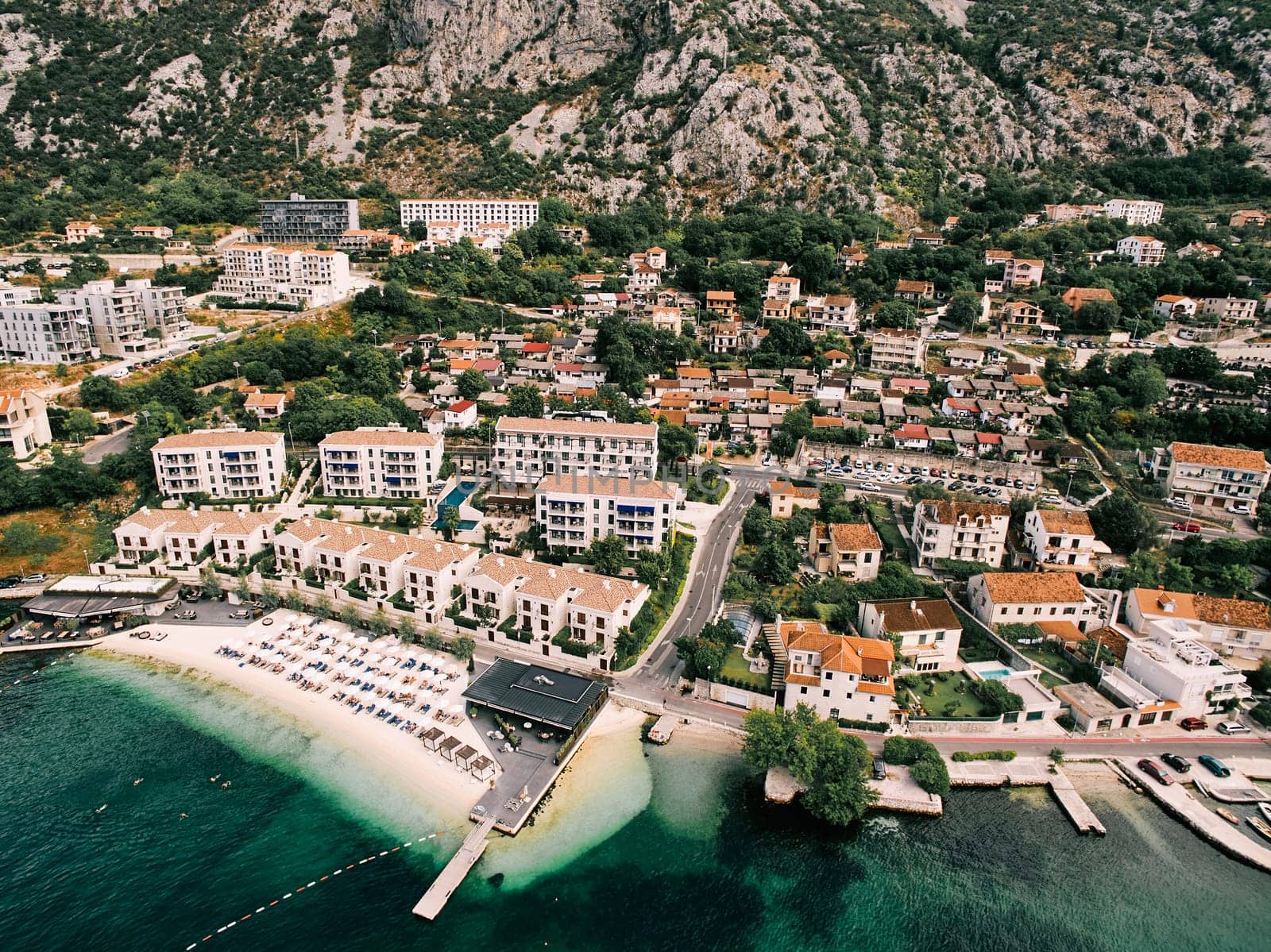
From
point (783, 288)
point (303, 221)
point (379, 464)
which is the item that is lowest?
point (379, 464)

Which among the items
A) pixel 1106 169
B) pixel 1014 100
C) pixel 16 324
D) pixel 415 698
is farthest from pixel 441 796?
pixel 1014 100

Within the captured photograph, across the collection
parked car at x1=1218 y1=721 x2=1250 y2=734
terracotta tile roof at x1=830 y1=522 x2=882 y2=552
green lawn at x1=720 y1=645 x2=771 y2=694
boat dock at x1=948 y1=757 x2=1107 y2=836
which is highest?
terracotta tile roof at x1=830 y1=522 x2=882 y2=552

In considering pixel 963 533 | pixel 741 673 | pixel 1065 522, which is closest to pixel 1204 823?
pixel 1065 522

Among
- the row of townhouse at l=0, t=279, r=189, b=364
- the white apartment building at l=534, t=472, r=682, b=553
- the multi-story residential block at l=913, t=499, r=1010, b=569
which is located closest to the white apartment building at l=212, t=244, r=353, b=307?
the row of townhouse at l=0, t=279, r=189, b=364

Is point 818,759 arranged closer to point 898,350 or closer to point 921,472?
point 921,472

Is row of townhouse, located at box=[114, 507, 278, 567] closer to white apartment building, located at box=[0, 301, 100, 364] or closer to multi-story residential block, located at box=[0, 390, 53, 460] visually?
multi-story residential block, located at box=[0, 390, 53, 460]

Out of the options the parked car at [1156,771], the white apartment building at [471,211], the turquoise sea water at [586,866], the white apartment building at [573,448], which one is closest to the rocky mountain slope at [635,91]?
the white apartment building at [471,211]
